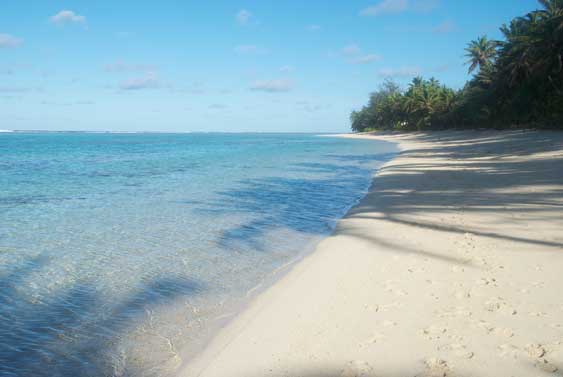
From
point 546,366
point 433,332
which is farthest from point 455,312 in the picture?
point 546,366

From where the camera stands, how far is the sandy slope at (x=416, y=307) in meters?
3.13

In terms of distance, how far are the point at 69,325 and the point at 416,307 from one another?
12.2ft

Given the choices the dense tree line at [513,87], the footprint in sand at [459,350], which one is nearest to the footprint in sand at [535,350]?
the footprint in sand at [459,350]

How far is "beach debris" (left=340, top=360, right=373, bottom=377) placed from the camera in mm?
3004

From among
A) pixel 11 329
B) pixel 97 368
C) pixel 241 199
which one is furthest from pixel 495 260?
pixel 241 199

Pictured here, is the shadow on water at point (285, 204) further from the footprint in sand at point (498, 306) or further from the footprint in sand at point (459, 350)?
the footprint in sand at point (459, 350)

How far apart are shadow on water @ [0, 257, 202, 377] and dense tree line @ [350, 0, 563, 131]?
31.7 m

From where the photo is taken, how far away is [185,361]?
363 cm

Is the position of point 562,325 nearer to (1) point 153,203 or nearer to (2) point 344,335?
(2) point 344,335

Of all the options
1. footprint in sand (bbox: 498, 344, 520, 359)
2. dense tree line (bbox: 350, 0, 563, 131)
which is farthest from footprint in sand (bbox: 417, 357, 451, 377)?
dense tree line (bbox: 350, 0, 563, 131)

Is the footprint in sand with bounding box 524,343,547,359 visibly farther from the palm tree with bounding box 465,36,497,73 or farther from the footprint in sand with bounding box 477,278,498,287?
the palm tree with bounding box 465,36,497,73

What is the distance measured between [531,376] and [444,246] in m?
3.45

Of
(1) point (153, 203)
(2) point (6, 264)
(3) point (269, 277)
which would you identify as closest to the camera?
(3) point (269, 277)

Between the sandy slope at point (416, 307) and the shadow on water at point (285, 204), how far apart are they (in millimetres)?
1578
